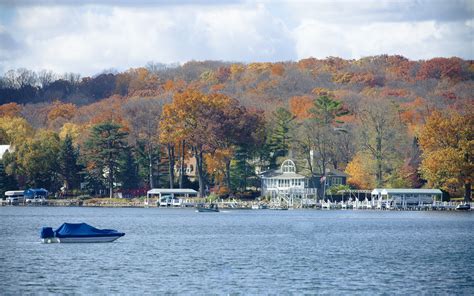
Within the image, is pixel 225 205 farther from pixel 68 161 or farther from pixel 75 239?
pixel 75 239

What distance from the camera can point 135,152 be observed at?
424 ft

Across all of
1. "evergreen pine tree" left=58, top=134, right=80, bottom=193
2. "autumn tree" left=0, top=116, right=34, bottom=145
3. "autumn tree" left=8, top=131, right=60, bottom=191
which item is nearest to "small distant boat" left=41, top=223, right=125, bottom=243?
"evergreen pine tree" left=58, top=134, right=80, bottom=193

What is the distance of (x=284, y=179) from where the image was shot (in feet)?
425

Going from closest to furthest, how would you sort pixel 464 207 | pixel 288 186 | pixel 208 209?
pixel 208 209
pixel 464 207
pixel 288 186

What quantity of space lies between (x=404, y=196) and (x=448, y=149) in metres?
12.6

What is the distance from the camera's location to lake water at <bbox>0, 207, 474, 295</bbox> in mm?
45969

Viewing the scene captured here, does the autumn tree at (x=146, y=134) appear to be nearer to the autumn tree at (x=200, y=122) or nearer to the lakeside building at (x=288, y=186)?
the autumn tree at (x=200, y=122)

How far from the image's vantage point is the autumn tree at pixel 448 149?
113 meters

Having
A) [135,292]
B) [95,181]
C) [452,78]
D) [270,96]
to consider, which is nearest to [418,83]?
[452,78]

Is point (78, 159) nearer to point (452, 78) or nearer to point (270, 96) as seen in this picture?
point (270, 96)

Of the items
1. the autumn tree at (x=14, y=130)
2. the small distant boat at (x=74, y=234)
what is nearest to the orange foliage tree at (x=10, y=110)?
the autumn tree at (x=14, y=130)

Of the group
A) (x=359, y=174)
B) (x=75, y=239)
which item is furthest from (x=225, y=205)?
(x=75, y=239)

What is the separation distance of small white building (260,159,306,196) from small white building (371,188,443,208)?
10.5 meters

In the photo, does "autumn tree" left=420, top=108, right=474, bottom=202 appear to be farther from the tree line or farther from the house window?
the house window
